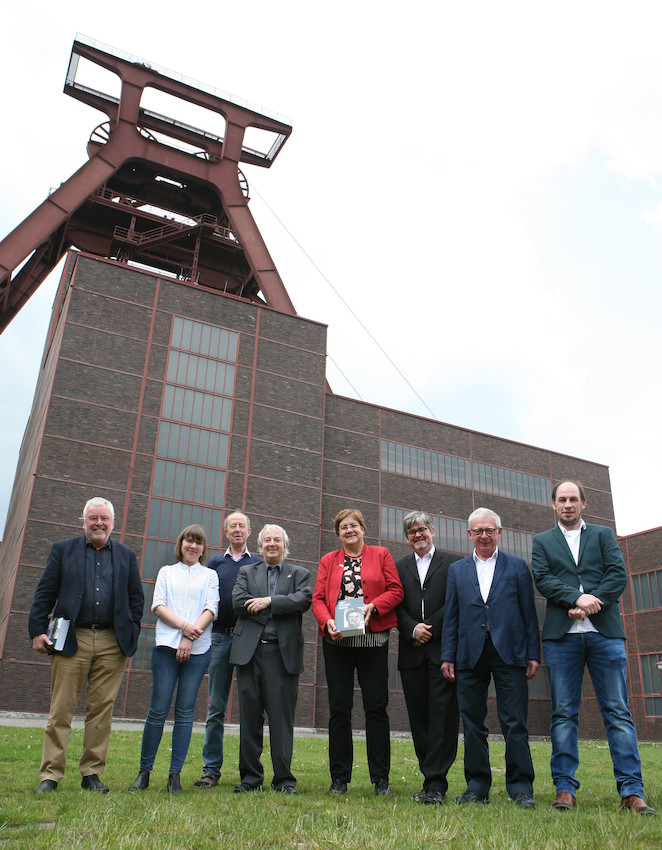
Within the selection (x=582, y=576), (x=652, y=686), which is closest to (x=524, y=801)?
(x=582, y=576)

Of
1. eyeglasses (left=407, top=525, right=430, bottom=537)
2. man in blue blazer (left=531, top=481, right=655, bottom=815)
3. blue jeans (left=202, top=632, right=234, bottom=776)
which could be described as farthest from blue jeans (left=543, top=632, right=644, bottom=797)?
blue jeans (left=202, top=632, right=234, bottom=776)

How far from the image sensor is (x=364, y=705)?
5.77 m

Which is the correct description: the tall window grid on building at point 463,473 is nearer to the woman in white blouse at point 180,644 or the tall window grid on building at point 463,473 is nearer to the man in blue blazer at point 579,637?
the woman in white blouse at point 180,644

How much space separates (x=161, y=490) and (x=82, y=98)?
18819 mm

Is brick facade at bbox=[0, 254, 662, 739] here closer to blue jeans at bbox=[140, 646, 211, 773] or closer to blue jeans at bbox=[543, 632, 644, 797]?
blue jeans at bbox=[140, 646, 211, 773]

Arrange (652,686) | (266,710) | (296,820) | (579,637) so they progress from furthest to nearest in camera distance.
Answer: (652,686), (266,710), (579,637), (296,820)

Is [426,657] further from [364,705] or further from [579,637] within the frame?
[579,637]

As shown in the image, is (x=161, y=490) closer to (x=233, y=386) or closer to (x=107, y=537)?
(x=233, y=386)

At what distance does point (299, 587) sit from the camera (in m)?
6.04

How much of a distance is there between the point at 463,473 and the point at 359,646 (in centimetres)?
3044

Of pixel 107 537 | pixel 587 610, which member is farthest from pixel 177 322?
pixel 587 610

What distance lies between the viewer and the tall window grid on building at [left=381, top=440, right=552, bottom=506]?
33.8m

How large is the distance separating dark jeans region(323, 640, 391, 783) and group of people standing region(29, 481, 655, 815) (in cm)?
1

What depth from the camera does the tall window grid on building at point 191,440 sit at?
85.9 ft
